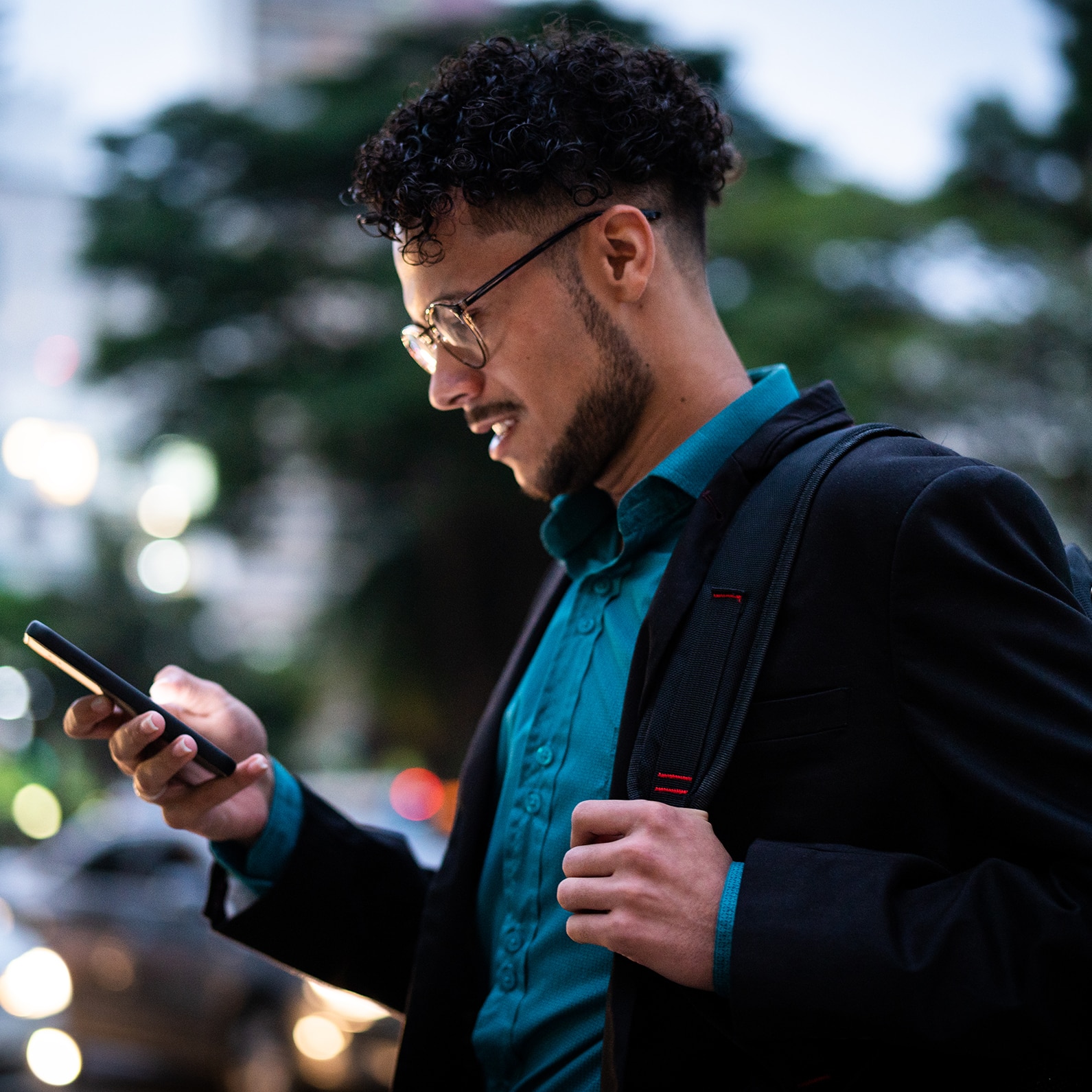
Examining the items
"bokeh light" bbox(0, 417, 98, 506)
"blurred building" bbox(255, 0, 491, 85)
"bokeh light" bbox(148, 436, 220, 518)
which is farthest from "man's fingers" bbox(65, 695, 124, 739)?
"blurred building" bbox(255, 0, 491, 85)

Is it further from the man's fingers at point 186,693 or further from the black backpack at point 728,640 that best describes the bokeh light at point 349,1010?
the black backpack at point 728,640

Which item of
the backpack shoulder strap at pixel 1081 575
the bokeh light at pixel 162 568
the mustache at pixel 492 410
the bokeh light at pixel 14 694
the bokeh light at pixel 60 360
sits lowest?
the backpack shoulder strap at pixel 1081 575

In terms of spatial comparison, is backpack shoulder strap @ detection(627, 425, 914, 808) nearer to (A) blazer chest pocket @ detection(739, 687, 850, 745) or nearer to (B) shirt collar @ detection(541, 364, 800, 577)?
(A) blazer chest pocket @ detection(739, 687, 850, 745)

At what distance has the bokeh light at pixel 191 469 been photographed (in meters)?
17.1

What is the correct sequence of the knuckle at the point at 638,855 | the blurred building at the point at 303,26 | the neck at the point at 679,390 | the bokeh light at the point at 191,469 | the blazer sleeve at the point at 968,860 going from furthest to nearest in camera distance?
the blurred building at the point at 303,26 → the bokeh light at the point at 191,469 → the neck at the point at 679,390 → the knuckle at the point at 638,855 → the blazer sleeve at the point at 968,860

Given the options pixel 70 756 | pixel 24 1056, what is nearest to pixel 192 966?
pixel 24 1056

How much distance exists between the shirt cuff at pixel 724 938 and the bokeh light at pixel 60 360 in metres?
18.8

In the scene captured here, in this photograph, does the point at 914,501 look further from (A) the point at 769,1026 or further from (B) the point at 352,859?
(B) the point at 352,859

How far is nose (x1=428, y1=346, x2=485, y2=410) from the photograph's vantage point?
6.66 feet

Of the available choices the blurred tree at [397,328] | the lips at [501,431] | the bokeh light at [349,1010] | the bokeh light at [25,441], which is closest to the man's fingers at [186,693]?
the lips at [501,431]

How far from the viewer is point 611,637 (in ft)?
6.29

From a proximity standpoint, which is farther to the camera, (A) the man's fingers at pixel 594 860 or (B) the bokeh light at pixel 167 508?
(B) the bokeh light at pixel 167 508

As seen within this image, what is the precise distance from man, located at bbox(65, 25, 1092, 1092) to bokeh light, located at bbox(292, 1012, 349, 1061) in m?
4.29

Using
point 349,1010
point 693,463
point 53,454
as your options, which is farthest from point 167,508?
point 693,463
